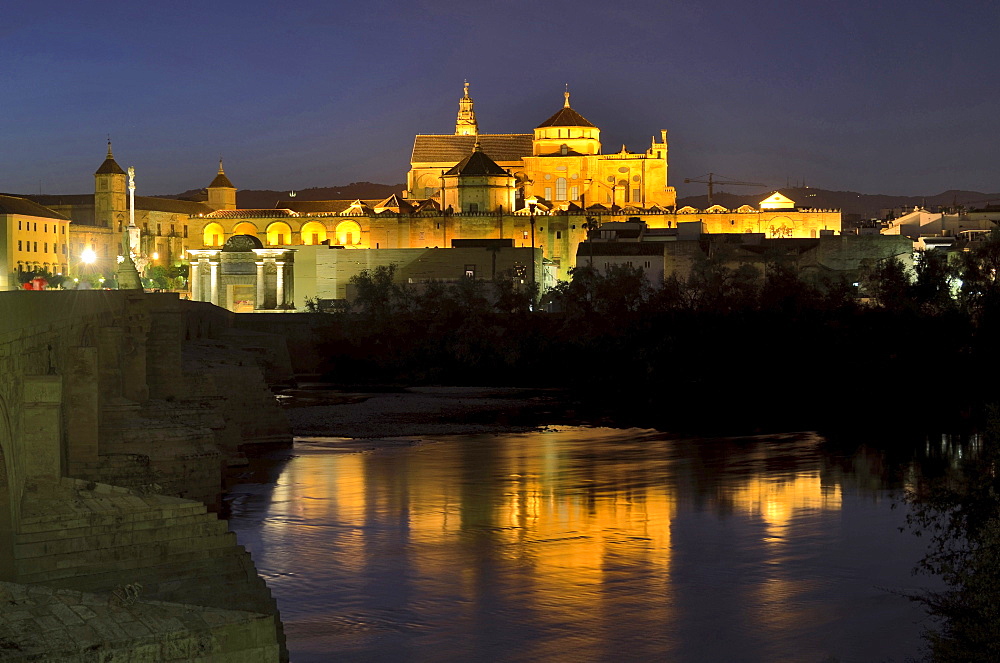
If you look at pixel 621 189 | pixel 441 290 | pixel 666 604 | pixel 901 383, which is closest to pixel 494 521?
pixel 666 604

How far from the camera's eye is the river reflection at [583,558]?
12.2 meters

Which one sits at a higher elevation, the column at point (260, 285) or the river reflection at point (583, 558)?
the column at point (260, 285)

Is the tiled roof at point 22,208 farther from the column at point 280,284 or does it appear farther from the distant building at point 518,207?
the column at point 280,284

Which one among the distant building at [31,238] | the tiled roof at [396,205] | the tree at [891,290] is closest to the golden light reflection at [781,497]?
the tree at [891,290]

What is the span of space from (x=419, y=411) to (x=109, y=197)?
44.6 meters

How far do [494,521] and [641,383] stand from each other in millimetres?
20078

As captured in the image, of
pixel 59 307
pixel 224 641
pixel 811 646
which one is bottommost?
pixel 811 646

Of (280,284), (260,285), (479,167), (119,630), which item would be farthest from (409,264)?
(119,630)

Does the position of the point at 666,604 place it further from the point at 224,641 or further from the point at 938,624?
the point at 224,641

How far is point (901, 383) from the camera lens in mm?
32562

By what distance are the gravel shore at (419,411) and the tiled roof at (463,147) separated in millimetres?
36001

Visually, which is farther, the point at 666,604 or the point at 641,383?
the point at 641,383

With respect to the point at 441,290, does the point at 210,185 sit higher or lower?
higher

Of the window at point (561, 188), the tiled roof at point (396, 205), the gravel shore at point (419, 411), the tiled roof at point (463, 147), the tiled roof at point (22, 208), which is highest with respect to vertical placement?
the tiled roof at point (463, 147)
